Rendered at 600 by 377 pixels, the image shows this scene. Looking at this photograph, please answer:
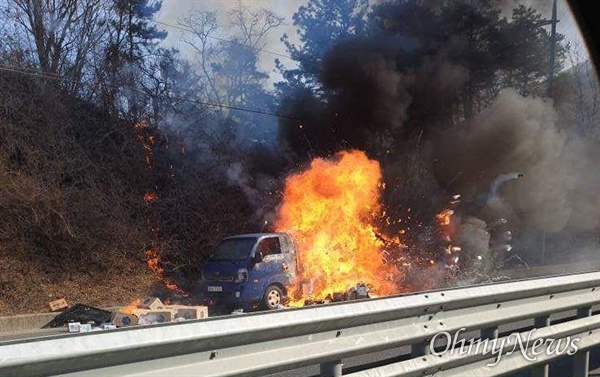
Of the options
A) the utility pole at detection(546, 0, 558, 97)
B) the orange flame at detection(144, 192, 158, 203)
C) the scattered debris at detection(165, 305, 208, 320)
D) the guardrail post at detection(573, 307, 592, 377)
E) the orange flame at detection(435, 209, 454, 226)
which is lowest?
the guardrail post at detection(573, 307, 592, 377)

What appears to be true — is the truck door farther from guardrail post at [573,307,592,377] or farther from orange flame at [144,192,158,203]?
guardrail post at [573,307,592,377]

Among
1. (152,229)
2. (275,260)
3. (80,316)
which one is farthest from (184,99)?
(80,316)

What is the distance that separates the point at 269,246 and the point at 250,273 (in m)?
0.95

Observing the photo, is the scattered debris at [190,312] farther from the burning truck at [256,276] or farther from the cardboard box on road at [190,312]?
the burning truck at [256,276]

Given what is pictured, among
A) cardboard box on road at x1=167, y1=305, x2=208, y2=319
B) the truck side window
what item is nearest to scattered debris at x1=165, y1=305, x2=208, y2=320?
cardboard box on road at x1=167, y1=305, x2=208, y2=319

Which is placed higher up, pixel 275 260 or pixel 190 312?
pixel 275 260

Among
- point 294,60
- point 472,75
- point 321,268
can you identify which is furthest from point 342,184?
point 472,75

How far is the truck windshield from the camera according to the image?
14.3 meters

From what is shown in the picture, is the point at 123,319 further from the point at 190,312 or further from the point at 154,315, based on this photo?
the point at 190,312

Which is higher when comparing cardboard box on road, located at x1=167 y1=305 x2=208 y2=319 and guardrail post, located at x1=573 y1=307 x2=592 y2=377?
cardboard box on road, located at x1=167 y1=305 x2=208 y2=319

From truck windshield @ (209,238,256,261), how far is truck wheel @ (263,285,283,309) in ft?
3.00

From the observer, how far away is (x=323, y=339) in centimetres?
349

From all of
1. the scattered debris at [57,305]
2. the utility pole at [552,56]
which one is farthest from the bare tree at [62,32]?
the utility pole at [552,56]

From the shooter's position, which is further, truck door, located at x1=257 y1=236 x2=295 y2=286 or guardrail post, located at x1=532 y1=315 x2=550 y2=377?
truck door, located at x1=257 y1=236 x2=295 y2=286
